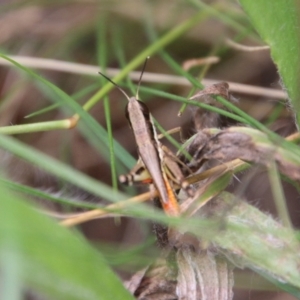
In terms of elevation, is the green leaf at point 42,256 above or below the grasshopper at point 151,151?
below

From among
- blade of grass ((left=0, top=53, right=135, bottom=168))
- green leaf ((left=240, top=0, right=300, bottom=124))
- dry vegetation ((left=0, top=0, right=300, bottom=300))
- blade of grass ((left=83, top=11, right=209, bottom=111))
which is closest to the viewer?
green leaf ((left=240, top=0, right=300, bottom=124))

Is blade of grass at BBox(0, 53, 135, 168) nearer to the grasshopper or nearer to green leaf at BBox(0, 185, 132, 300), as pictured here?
the grasshopper

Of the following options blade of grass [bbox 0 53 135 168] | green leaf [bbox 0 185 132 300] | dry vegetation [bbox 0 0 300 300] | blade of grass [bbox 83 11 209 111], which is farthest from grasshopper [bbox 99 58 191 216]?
dry vegetation [bbox 0 0 300 300]

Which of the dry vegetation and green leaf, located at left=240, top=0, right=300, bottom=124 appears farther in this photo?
the dry vegetation

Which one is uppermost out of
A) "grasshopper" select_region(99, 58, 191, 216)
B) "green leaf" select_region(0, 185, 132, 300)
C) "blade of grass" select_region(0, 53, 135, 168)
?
"blade of grass" select_region(0, 53, 135, 168)

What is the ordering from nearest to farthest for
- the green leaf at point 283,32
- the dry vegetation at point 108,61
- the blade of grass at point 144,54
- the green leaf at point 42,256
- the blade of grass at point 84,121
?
the green leaf at point 42,256
the green leaf at point 283,32
the blade of grass at point 84,121
the blade of grass at point 144,54
the dry vegetation at point 108,61

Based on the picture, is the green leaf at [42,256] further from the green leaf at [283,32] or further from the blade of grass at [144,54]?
the blade of grass at [144,54]

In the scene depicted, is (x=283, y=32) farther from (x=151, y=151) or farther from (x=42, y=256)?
(x=42, y=256)

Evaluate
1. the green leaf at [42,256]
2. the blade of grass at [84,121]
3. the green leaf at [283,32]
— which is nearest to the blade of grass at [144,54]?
the blade of grass at [84,121]
